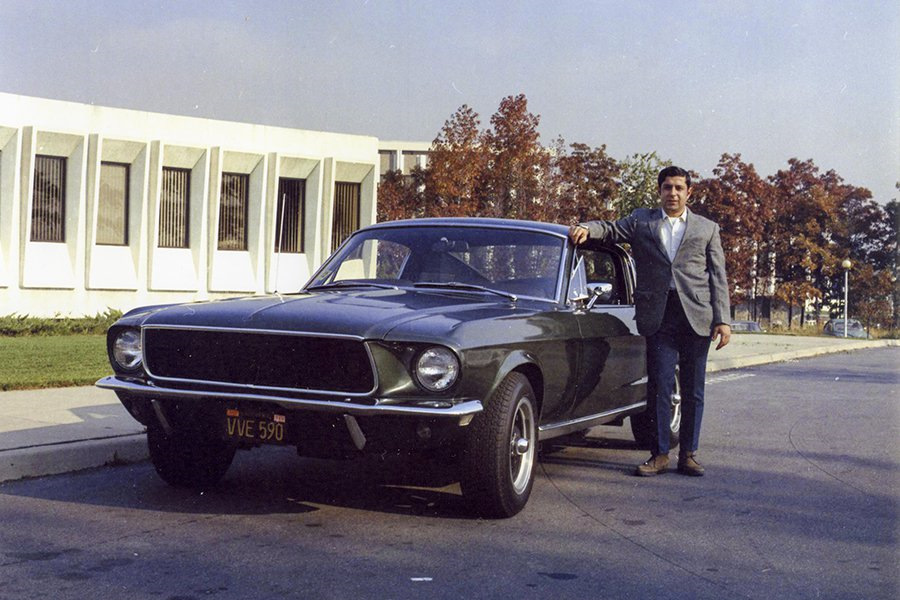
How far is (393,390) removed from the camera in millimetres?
5195

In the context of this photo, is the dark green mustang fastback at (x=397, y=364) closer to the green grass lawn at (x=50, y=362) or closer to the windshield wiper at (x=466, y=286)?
the windshield wiper at (x=466, y=286)

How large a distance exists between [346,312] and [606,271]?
9.77 feet

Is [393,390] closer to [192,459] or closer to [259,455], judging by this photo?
[192,459]

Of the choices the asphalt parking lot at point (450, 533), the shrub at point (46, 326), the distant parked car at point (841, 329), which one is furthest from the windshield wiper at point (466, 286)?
the distant parked car at point (841, 329)

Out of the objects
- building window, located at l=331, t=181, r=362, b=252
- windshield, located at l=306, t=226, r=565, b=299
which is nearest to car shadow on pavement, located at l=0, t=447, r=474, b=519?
windshield, located at l=306, t=226, r=565, b=299

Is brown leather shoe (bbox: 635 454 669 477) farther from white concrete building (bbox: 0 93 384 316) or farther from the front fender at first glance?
white concrete building (bbox: 0 93 384 316)

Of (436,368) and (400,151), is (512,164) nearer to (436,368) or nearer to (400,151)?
(436,368)

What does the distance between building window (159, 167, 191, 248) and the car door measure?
24102 millimetres

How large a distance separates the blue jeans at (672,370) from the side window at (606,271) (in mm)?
535

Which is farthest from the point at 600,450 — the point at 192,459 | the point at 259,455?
the point at 192,459

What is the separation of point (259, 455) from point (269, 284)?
24999mm

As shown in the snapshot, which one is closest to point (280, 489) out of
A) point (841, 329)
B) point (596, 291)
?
point (596, 291)

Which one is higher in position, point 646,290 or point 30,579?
point 646,290

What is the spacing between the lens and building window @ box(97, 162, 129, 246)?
2931 cm
